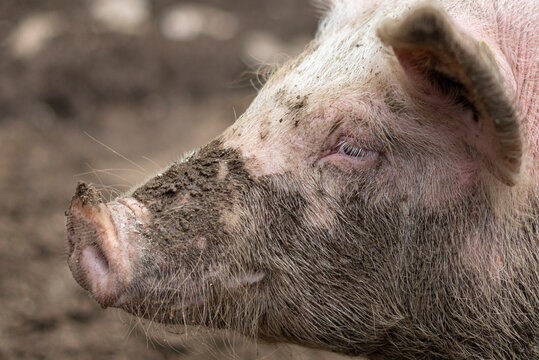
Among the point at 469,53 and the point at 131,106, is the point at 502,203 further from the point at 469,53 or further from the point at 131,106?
the point at 131,106

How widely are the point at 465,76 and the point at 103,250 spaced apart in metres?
1.43

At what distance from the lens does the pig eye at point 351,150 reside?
7.73 feet

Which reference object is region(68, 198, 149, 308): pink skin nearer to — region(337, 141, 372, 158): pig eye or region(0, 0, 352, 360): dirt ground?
region(337, 141, 372, 158): pig eye

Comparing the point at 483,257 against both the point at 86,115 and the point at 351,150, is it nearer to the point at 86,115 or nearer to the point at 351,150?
the point at 351,150

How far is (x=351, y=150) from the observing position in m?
2.37

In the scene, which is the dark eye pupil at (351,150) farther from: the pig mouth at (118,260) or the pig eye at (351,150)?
the pig mouth at (118,260)

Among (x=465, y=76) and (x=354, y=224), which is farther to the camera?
(x=354, y=224)

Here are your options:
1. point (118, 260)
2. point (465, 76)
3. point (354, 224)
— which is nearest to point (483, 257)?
point (354, 224)

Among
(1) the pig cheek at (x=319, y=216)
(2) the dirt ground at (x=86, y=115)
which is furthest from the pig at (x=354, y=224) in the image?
(2) the dirt ground at (x=86, y=115)

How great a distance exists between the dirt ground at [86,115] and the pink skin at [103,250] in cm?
182

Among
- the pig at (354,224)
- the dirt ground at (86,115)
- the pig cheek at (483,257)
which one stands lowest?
the pig cheek at (483,257)

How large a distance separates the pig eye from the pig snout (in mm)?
833

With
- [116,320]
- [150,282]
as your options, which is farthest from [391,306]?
[116,320]

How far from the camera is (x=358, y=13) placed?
9.50 ft
